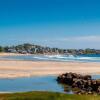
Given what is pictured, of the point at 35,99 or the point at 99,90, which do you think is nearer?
the point at 35,99

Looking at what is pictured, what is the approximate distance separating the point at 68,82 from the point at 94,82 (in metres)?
6.76

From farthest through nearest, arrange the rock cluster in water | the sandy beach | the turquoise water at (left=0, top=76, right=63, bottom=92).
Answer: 1. the sandy beach
2. the turquoise water at (left=0, top=76, right=63, bottom=92)
3. the rock cluster in water

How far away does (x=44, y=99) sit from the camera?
33.0ft

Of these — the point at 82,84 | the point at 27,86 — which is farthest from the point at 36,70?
the point at 27,86

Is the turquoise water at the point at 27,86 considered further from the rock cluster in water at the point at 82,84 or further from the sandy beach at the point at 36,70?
the sandy beach at the point at 36,70

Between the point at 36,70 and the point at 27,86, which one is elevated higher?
the point at 36,70

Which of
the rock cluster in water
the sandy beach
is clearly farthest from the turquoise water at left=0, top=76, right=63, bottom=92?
the sandy beach

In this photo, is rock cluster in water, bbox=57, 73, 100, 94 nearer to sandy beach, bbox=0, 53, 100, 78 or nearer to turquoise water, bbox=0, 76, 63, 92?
turquoise water, bbox=0, 76, 63, 92

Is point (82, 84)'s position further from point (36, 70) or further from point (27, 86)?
point (36, 70)

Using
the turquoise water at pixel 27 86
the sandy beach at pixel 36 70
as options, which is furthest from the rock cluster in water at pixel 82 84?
the sandy beach at pixel 36 70

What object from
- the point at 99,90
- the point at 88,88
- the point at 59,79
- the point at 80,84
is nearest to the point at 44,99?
the point at 99,90

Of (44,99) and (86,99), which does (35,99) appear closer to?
(44,99)

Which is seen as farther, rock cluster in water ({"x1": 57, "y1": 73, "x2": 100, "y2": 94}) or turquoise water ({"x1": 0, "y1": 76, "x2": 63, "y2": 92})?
turquoise water ({"x1": 0, "y1": 76, "x2": 63, "y2": 92})

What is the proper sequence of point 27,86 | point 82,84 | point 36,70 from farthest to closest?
point 36,70, point 82,84, point 27,86
